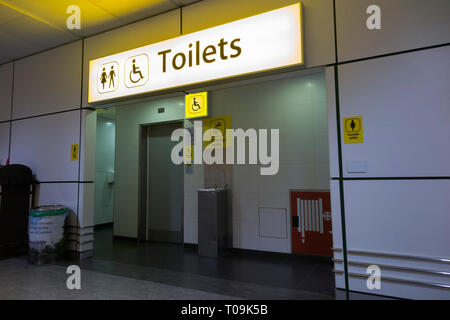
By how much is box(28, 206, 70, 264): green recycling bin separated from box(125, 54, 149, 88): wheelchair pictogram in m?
1.93

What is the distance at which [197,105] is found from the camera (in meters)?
4.32

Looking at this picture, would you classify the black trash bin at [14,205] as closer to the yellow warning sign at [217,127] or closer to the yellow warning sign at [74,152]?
the yellow warning sign at [74,152]

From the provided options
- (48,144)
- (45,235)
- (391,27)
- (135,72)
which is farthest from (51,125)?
(391,27)

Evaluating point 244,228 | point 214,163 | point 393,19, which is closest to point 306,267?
point 244,228

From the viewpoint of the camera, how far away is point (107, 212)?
700 centimetres

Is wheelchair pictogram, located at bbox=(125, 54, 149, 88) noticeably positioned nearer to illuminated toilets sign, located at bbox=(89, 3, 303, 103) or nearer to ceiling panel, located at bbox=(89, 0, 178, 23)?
illuminated toilets sign, located at bbox=(89, 3, 303, 103)

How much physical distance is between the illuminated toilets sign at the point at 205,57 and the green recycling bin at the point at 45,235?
1542mm

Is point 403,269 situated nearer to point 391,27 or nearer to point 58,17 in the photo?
point 391,27

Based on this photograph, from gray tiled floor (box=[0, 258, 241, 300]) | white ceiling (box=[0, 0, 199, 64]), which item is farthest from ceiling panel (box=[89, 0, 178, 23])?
gray tiled floor (box=[0, 258, 241, 300])

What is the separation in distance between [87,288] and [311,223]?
9.25ft

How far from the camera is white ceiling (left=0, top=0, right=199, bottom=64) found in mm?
3119

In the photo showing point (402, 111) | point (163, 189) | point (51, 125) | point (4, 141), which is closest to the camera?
point (402, 111)

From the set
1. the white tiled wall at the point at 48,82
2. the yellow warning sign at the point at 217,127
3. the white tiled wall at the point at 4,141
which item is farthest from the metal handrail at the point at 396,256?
the white tiled wall at the point at 4,141

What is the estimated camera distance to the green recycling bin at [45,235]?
3.41 meters
